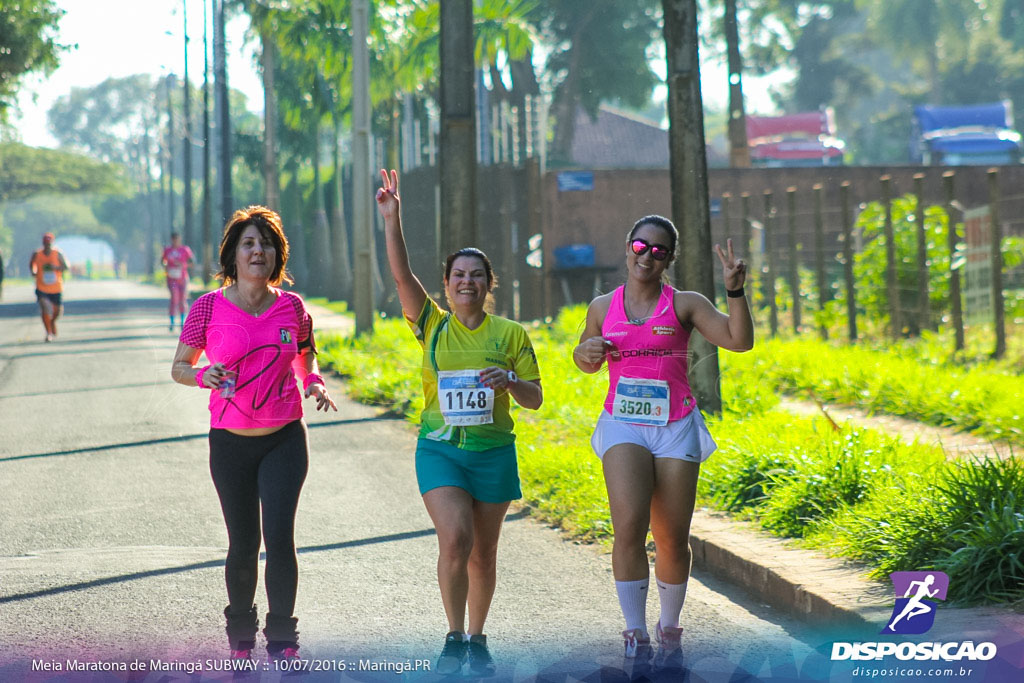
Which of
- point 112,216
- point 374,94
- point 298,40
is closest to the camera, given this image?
point 298,40

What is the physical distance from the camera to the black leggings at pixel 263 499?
208 inches

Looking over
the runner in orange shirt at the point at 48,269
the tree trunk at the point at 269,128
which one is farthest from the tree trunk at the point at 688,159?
the tree trunk at the point at 269,128

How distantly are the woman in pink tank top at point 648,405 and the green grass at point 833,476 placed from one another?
1385 millimetres

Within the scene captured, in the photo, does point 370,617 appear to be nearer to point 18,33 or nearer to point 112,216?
point 18,33

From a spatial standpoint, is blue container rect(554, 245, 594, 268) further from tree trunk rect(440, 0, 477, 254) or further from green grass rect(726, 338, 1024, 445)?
tree trunk rect(440, 0, 477, 254)

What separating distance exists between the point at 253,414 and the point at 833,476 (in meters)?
3.79

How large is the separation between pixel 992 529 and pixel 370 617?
2.74m

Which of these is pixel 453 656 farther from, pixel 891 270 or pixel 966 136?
pixel 966 136

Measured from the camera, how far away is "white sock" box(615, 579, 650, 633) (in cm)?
525

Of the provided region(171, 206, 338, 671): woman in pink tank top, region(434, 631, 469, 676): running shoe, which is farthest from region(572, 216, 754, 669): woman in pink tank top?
region(171, 206, 338, 671): woman in pink tank top

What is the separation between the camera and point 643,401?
5.28m

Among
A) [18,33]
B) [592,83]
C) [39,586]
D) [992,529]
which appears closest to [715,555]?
[992,529]

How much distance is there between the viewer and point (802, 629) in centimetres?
608

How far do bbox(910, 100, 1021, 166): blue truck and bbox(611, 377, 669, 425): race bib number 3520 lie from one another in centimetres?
3713
